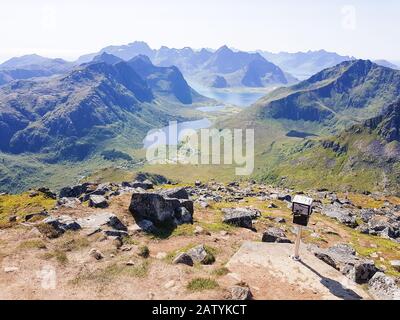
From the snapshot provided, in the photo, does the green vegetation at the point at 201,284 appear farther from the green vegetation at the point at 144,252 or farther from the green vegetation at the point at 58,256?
the green vegetation at the point at 58,256

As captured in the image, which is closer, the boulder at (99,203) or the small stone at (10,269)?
the small stone at (10,269)

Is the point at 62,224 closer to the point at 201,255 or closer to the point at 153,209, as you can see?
the point at 153,209

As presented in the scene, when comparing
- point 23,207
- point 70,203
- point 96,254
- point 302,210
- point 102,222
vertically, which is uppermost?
point 302,210

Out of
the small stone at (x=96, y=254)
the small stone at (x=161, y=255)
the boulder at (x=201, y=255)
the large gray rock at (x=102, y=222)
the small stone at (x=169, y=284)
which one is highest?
the small stone at (x=169, y=284)

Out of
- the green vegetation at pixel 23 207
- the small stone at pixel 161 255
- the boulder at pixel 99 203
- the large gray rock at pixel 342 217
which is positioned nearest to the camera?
the small stone at pixel 161 255

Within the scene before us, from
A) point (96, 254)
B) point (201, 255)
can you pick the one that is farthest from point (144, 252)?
point (201, 255)

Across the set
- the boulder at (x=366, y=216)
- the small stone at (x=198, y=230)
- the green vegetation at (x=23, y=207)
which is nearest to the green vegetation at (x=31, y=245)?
the green vegetation at (x=23, y=207)
